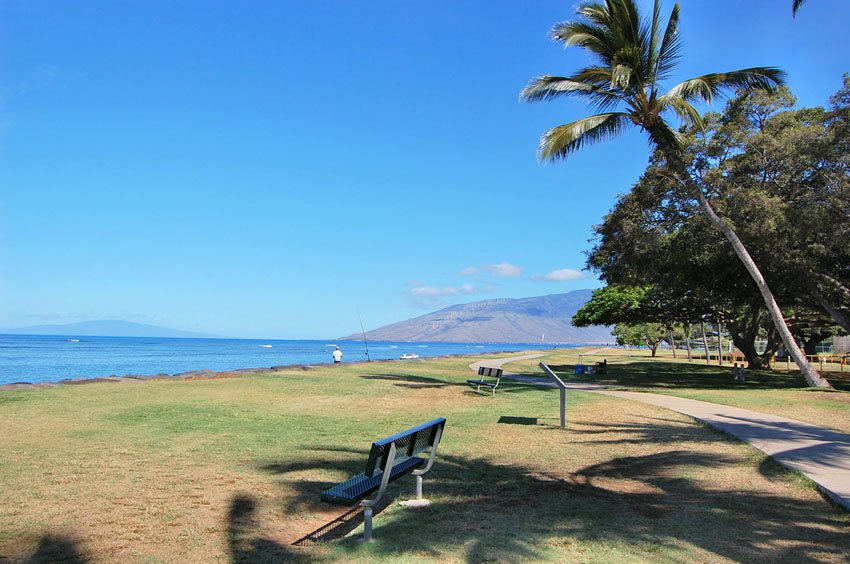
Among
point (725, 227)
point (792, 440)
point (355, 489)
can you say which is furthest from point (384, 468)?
point (725, 227)

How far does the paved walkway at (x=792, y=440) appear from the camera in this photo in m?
6.43

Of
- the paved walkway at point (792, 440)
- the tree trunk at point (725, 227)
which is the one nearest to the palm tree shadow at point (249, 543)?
the paved walkway at point (792, 440)

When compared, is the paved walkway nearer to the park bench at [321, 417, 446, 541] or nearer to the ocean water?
the park bench at [321, 417, 446, 541]

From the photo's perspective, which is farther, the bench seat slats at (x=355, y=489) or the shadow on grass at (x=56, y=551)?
the bench seat slats at (x=355, y=489)

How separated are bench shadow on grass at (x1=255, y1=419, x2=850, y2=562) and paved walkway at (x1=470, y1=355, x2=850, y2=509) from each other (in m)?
0.46

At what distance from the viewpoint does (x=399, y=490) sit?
6.16 m

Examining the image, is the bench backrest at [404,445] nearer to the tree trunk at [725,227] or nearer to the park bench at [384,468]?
the park bench at [384,468]

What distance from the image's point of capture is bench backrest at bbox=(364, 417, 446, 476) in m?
4.82

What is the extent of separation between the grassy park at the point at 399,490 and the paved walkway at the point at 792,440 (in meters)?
0.26

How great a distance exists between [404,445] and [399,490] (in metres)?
1.00

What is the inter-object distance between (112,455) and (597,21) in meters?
14.8

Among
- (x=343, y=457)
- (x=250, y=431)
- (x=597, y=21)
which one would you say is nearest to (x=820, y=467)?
(x=343, y=457)

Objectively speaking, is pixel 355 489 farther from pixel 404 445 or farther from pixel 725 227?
pixel 725 227

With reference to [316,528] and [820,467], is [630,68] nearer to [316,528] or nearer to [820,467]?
[820,467]
